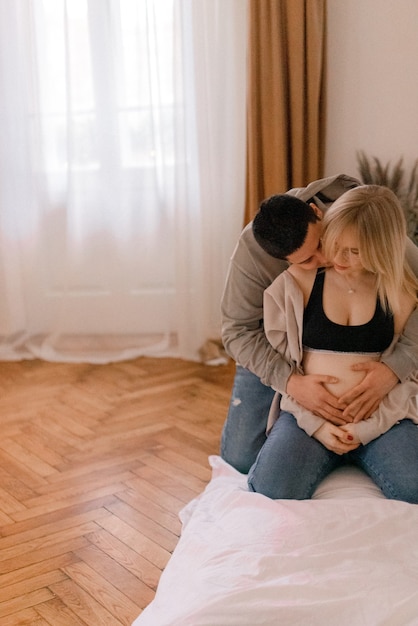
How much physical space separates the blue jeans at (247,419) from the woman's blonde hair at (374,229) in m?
0.48

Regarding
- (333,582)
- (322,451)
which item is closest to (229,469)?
(322,451)

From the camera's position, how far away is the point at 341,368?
1.63 m

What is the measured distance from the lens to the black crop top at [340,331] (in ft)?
5.29

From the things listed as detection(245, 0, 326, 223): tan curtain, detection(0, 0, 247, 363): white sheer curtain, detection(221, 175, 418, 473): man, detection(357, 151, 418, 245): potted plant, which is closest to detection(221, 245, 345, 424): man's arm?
detection(221, 175, 418, 473): man

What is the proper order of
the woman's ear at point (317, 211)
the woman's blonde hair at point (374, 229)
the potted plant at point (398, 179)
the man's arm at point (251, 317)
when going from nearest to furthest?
1. the woman's blonde hair at point (374, 229)
2. the woman's ear at point (317, 211)
3. the man's arm at point (251, 317)
4. the potted plant at point (398, 179)

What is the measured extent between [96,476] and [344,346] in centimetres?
87

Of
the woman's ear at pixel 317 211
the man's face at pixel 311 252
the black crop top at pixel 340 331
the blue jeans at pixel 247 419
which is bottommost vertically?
the blue jeans at pixel 247 419

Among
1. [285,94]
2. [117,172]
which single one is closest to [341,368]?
[285,94]

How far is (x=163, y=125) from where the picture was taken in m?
3.21

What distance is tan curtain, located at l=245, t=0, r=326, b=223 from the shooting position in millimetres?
2959

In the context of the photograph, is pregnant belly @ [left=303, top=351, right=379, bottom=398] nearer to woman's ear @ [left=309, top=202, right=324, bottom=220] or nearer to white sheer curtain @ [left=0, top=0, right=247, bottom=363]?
woman's ear @ [left=309, top=202, right=324, bottom=220]

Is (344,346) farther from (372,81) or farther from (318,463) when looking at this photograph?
(372,81)

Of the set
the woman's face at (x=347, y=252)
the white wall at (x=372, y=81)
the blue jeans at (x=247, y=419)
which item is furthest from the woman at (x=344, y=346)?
the white wall at (x=372, y=81)

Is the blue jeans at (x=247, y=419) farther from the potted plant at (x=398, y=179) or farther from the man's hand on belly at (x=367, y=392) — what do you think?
the potted plant at (x=398, y=179)
